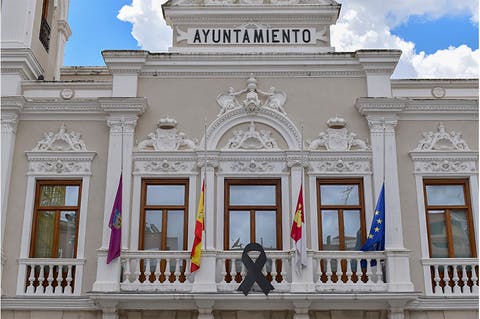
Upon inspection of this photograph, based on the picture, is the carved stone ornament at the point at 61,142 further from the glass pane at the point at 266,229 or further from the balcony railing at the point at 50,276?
the glass pane at the point at 266,229

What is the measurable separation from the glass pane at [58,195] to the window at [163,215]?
1.64 metres

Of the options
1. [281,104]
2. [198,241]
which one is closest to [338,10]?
[281,104]

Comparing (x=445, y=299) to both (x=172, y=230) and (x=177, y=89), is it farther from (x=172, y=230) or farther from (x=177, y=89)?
(x=177, y=89)

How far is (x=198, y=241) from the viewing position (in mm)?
14648

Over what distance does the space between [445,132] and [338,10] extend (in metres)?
4.07

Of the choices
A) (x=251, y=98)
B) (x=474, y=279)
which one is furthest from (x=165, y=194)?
(x=474, y=279)

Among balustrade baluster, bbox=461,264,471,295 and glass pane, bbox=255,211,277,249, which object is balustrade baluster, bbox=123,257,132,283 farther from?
balustrade baluster, bbox=461,264,471,295

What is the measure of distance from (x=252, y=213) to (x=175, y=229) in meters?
1.77

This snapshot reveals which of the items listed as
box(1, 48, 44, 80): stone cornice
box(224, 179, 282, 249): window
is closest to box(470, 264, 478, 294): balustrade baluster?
box(224, 179, 282, 249): window

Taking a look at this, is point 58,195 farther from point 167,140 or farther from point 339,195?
point 339,195

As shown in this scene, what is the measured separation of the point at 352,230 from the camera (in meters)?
15.7

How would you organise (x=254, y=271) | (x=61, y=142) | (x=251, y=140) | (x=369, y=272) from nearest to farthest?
1. (x=254, y=271)
2. (x=369, y=272)
3. (x=251, y=140)
4. (x=61, y=142)

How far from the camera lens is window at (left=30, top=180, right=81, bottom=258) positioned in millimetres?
15703

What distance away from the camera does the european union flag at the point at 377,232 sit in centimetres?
1485
